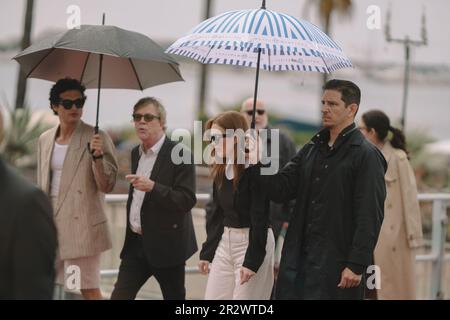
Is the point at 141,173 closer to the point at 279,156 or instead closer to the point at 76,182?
the point at 76,182

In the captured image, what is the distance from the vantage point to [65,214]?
287 inches

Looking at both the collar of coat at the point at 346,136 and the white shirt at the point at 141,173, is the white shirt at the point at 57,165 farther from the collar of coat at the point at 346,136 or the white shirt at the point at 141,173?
the collar of coat at the point at 346,136

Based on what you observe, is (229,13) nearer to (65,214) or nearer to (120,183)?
(65,214)

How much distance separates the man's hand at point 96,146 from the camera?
23.9 feet

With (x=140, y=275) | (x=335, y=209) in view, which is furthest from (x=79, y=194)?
(x=335, y=209)

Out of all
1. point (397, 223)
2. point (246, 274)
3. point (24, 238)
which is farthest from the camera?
point (397, 223)

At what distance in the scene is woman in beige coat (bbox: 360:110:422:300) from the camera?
8.88 meters

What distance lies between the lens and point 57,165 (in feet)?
24.1

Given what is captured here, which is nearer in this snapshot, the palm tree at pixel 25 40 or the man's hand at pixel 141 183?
the man's hand at pixel 141 183

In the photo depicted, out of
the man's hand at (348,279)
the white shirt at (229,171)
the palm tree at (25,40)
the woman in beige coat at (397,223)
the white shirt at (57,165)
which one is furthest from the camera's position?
the palm tree at (25,40)

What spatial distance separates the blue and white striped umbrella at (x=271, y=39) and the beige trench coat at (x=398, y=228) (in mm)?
1901

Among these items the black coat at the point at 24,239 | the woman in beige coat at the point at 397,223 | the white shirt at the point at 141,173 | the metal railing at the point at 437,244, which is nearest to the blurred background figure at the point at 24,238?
the black coat at the point at 24,239

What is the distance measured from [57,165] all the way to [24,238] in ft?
11.4

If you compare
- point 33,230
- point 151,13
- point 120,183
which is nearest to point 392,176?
point 33,230
